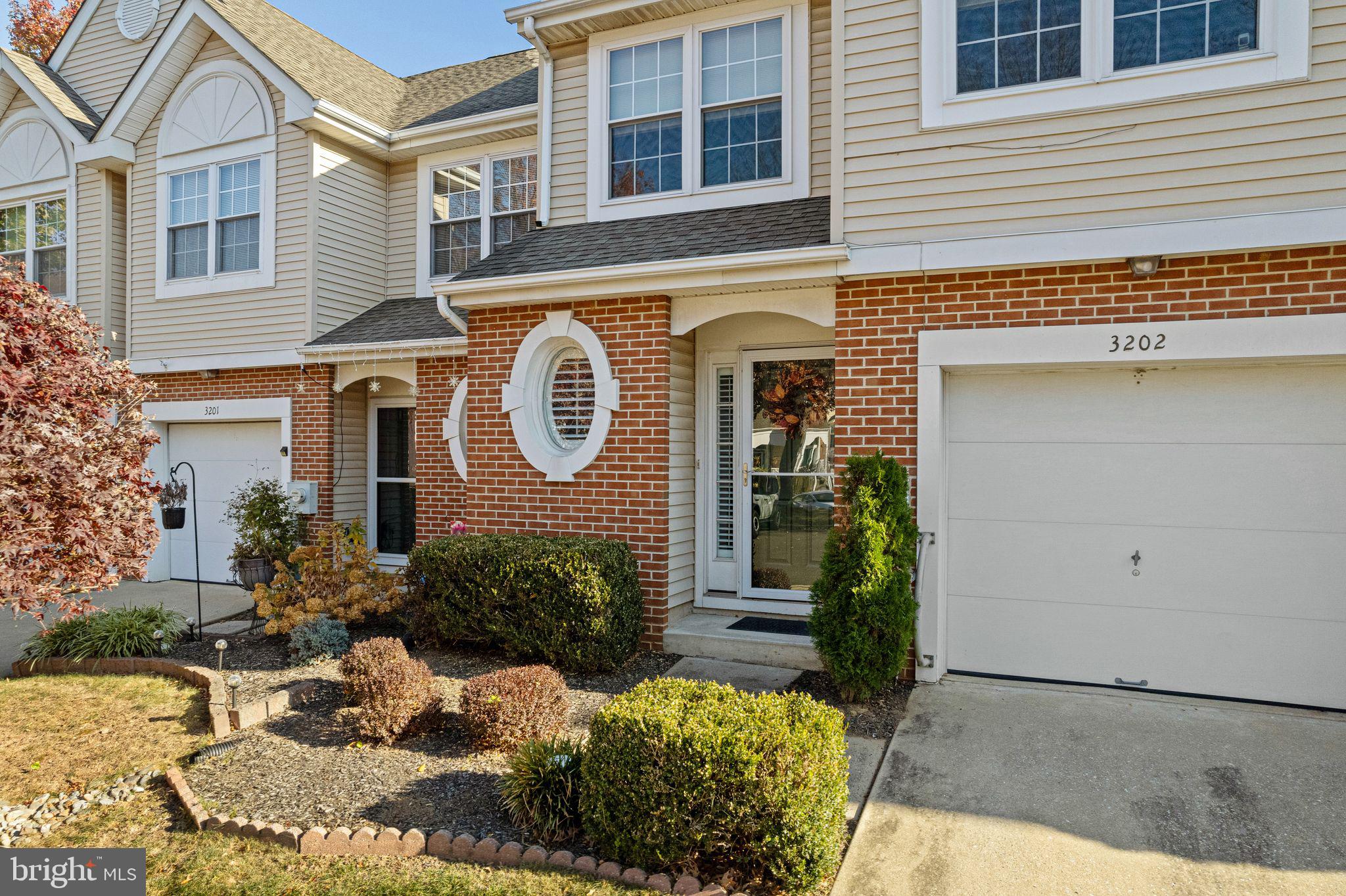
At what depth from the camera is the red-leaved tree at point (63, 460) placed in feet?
14.9

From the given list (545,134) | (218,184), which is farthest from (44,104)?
(545,134)

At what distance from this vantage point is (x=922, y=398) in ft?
20.0

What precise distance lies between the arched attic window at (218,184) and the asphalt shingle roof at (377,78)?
0.61 metres

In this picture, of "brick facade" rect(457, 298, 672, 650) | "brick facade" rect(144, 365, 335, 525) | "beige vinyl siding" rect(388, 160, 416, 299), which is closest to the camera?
"brick facade" rect(457, 298, 672, 650)

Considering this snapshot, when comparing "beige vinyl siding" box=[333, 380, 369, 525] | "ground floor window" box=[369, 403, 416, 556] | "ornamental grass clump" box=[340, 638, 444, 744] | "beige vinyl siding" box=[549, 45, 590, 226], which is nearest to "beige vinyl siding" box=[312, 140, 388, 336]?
"beige vinyl siding" box=[333, 380, 369, 525]

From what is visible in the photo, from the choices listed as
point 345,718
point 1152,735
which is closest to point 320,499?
point 345,718

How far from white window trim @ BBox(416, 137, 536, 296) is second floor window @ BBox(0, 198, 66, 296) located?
5.63 meters

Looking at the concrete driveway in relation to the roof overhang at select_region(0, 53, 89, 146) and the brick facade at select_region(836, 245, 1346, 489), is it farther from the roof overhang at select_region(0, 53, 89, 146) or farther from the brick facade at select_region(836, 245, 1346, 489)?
the roof overhang at select_region(0, 53, 89, 146)

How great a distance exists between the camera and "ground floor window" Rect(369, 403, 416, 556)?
10.5m

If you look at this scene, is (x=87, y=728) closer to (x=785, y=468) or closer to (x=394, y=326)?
(x=394, y=326)

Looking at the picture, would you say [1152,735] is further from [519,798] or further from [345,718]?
[345,718]

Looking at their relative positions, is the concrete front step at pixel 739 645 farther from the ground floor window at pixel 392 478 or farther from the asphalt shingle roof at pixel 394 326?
the ground floor window at pixel 392 478

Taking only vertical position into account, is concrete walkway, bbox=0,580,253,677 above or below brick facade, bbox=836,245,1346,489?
below
